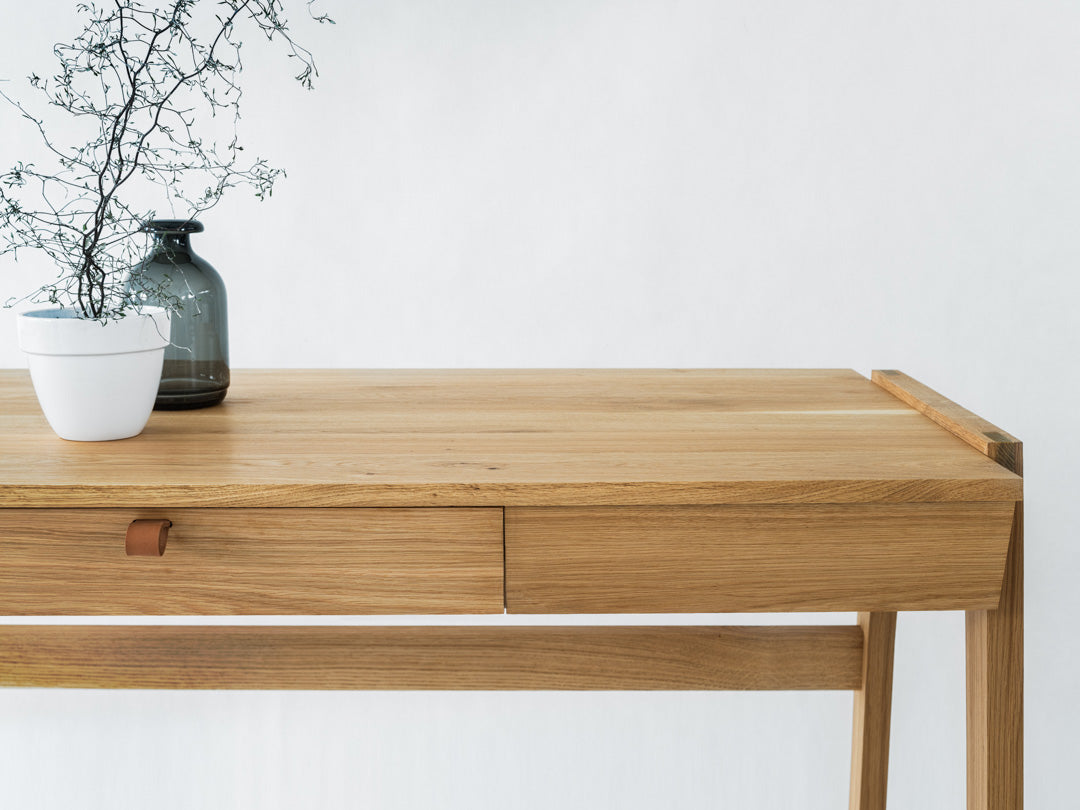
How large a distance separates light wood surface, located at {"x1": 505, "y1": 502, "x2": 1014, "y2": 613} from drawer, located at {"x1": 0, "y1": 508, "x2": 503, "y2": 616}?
61 mm

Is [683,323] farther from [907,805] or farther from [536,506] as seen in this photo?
[536,506]

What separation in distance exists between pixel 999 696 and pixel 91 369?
1145mm

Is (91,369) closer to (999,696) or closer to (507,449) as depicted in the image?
(507,449)

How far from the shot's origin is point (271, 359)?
2605 millimetres

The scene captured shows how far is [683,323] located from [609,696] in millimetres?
834

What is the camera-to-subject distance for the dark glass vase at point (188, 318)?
5.04 feet

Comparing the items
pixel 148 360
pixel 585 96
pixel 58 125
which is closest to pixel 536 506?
pixel 148 360

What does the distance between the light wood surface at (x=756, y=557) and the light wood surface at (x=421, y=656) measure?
643 millimetres

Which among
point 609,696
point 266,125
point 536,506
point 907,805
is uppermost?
point 266,125

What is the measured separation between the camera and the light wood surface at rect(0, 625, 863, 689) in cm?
190

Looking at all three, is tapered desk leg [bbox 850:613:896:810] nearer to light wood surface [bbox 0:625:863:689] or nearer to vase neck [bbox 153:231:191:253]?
light wood surface [bbox 0:625:863:689]

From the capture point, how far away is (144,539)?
122 centimetres

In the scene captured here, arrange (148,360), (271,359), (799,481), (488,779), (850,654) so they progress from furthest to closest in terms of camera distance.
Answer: (271,359)
(488,779)
(850,654)
(148,360)
(799,481)

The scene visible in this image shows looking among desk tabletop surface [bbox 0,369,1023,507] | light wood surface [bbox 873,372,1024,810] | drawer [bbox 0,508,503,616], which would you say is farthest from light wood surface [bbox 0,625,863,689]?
drawer [bbox 0,508,503,616]
